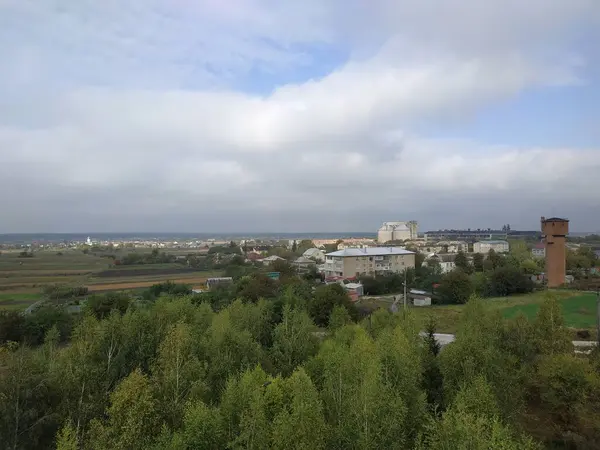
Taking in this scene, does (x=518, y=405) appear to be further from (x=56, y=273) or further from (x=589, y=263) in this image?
(x=56, y=273)

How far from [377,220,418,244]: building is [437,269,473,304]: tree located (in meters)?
97.8

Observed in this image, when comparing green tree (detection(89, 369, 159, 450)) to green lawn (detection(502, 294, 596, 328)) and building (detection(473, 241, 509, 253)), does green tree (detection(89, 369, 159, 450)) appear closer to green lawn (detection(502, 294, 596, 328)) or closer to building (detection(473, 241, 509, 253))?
green lawn (detection(502, 294, 596, 328))

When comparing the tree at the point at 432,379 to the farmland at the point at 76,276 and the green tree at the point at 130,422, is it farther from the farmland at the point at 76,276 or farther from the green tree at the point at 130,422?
the farmland at the point at 76,276

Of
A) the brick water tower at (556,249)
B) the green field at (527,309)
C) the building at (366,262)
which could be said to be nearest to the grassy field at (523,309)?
the green field at (527,309)

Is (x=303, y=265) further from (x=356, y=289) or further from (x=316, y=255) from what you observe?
(x=356, y=289)

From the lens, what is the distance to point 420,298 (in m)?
43.9

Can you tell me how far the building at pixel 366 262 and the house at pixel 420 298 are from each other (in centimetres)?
1337

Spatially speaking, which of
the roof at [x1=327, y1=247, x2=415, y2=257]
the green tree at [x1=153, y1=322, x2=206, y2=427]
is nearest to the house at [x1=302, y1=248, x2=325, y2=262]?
the roof at [x1=327, y1=247, x2=415, y2=257]

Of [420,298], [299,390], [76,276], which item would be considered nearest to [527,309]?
[420,298]

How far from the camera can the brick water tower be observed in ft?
155

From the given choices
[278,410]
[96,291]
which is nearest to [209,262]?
[96,291]

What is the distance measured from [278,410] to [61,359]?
10.1 metres

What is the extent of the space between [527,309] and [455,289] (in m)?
7.63

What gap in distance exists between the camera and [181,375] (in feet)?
50.9
